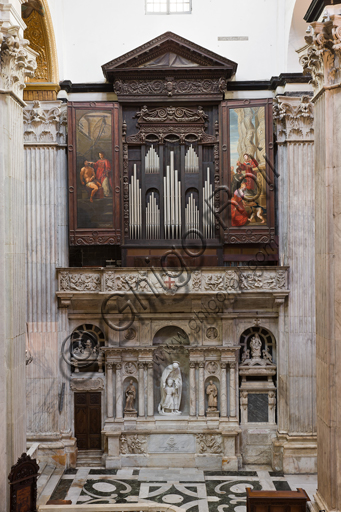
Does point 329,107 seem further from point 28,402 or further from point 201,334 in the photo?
point 28,402

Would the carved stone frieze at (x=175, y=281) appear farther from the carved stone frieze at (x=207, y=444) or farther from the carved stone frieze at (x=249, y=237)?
the carved stone frieze at (x=207, y=444)

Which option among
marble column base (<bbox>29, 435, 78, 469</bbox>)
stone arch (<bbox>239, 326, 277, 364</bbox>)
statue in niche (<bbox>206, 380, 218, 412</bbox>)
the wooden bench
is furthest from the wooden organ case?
the wooden bench

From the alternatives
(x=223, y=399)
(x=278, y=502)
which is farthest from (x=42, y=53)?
(x=278, y=502)

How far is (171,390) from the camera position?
684 inches

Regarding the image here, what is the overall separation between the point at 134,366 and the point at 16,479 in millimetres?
7580

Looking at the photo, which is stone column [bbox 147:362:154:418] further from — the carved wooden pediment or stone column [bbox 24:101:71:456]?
the carved wooden pediment

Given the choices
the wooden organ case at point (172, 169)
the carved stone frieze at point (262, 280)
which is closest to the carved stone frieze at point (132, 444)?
the wooden organ case at point (172, 169)

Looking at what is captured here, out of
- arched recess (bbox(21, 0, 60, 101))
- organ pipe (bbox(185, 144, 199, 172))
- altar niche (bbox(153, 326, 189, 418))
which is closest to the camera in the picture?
arched recess (bbox(21, 0, 60, 101))

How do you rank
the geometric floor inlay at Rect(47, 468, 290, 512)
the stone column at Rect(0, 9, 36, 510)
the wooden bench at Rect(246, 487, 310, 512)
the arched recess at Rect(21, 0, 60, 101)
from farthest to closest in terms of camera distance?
the arched recess at Rect(21, 0, 60, 101), the geometric floor inlay at Rect(47, 468, 290, 512), the wooden bench at Rect(246, 487, 310, 512), the stone column at Rect(0, 9, 36, 510)

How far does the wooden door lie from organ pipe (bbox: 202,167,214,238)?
629cm

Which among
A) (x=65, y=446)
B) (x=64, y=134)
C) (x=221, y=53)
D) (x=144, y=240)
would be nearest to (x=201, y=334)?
(x=144, y=240)

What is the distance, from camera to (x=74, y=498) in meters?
15.0

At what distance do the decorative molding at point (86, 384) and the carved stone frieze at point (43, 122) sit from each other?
7630 mm

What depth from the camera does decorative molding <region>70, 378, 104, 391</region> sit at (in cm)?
1744
